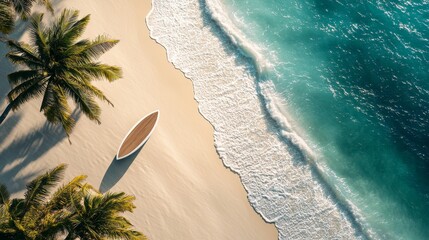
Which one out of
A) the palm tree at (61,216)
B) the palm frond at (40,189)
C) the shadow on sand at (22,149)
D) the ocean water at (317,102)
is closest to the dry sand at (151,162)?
the shadow on sand at (22,149)

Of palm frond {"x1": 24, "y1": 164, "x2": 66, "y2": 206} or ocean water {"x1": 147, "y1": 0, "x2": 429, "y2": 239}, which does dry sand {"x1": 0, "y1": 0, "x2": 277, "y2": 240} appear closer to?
ocean water {"x1": 147, "y1": 0, "x2": 429, "y2": 239}

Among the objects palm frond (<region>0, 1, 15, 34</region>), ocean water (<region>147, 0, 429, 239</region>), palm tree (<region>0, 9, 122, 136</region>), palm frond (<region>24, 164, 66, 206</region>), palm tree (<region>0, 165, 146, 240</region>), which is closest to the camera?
palm tree (<region>0, 165, 146, 240</region>)

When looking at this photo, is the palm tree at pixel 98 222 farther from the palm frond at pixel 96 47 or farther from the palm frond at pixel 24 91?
the palm frond at pixel 96 47

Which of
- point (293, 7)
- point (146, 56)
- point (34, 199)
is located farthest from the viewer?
point (293, 7)

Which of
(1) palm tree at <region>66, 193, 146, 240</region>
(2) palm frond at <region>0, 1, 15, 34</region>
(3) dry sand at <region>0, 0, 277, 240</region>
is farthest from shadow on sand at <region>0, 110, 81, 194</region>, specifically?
(1) palm tree at <region>66, 193, 146, 240</region>

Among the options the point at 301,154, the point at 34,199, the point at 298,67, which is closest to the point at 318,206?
the point at 301,154

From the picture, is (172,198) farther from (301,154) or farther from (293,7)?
(293,7)
